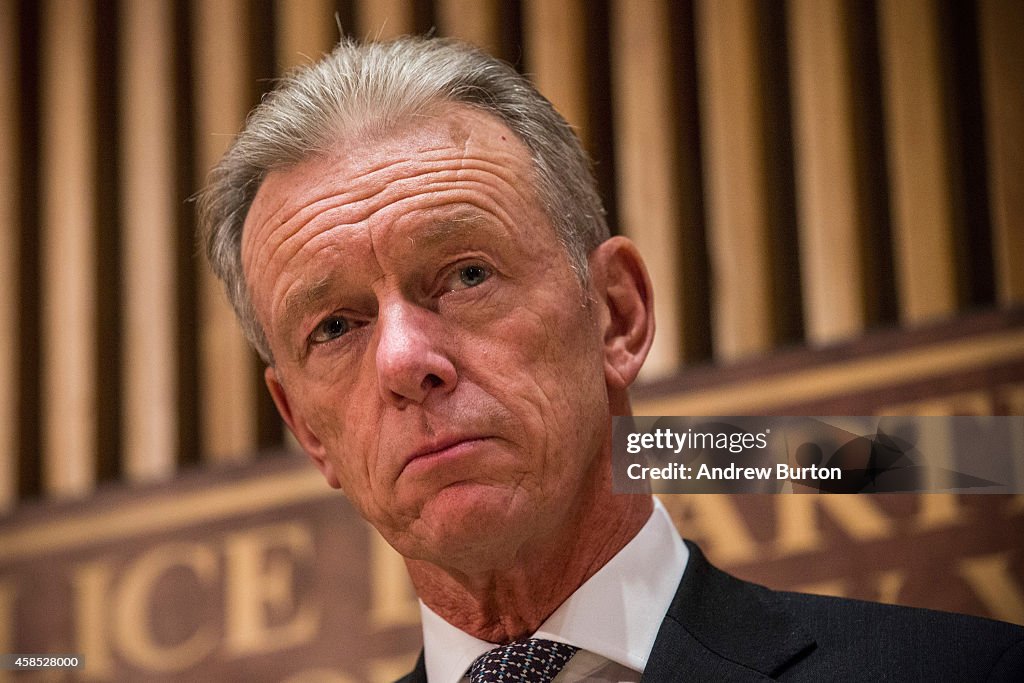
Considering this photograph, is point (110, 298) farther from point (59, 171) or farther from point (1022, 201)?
point (1022, 201)

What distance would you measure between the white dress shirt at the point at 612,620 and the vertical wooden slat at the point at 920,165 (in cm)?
89

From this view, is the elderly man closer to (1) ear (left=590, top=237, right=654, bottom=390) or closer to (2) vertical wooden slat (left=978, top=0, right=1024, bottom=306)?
(1) ear (left=590, top=237, right=654, bottom=390)

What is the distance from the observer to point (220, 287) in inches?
103

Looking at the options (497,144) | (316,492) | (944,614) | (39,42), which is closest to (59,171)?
(39,42)

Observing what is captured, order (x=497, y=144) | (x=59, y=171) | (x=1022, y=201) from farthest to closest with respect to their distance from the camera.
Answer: (x=59, y=171), (x=1022, y=201), (x=497, y=144)

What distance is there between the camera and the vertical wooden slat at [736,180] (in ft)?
7.56

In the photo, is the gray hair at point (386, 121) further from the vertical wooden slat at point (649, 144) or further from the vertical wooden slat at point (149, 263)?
the vertical wooden slat at point (149, 263)

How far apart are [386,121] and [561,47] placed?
41.6 inches

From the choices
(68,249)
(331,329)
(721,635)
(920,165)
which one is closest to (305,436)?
(331,329)

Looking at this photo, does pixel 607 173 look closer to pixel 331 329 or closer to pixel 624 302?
pixel 624 302

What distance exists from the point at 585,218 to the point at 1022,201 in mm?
909

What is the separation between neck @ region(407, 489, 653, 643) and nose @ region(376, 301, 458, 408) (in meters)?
0.21

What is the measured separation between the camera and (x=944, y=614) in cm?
136

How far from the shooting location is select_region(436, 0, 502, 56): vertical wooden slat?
2432 millimetres
